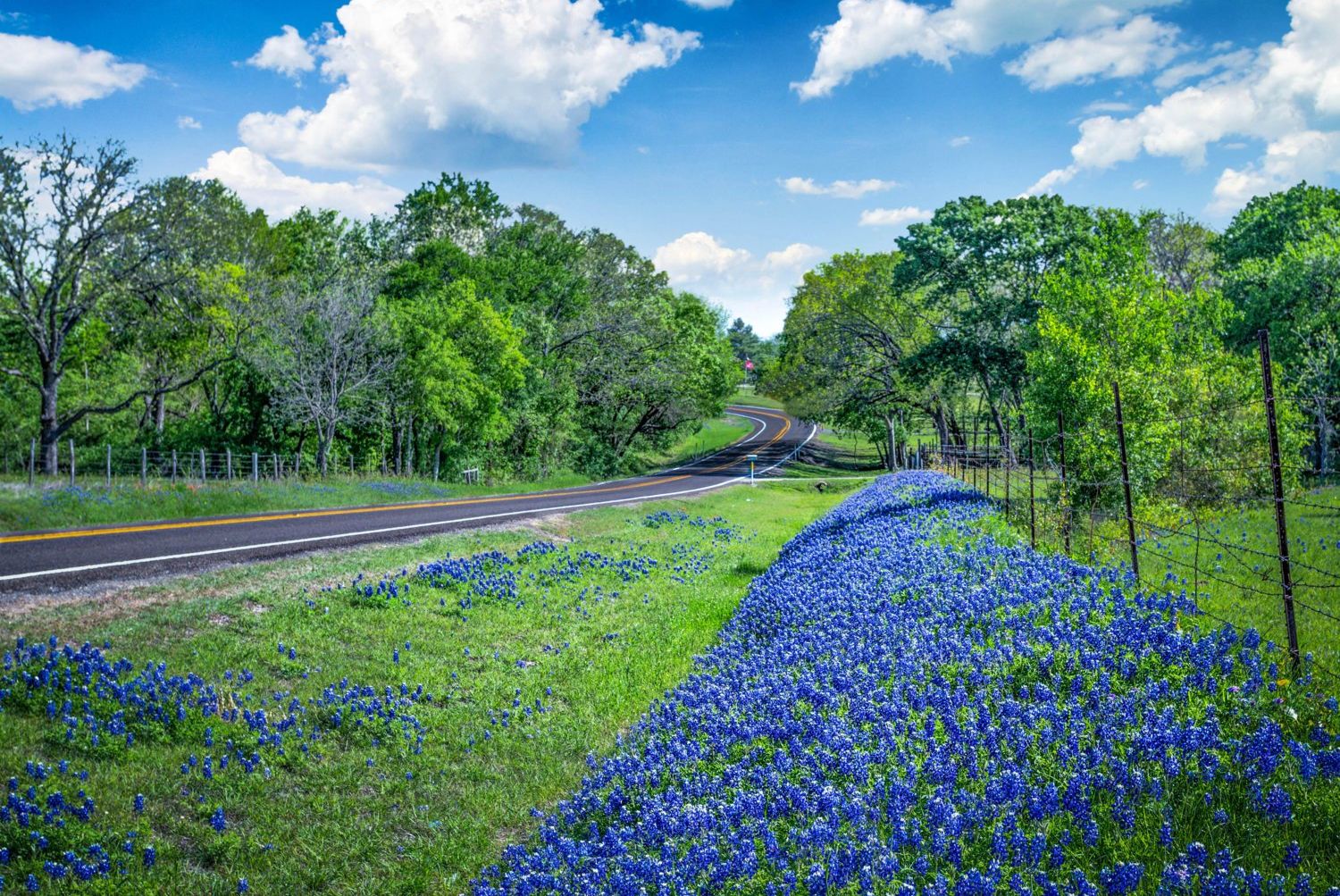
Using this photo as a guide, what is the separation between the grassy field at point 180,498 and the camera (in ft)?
52.6

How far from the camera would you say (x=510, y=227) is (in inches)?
2041

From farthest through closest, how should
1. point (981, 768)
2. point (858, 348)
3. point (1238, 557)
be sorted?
point (858, 348) < point (1238, 557) < point (981, 768)

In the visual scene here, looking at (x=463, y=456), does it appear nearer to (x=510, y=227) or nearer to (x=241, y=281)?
(x=241, y=281)

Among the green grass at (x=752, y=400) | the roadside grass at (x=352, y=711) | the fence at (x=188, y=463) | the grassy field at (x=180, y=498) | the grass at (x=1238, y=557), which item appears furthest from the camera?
the green grass at (x=752, y=400)

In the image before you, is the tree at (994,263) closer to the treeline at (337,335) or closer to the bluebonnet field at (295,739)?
the treeline at (337,335)

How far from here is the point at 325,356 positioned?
35125 millimetres

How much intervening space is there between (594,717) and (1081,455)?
37.5ft

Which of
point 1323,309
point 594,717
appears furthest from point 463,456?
point 1323,309

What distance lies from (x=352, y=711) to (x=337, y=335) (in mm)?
29855

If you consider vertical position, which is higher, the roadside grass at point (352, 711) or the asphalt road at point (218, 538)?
the asphalt road at point (218, 538)

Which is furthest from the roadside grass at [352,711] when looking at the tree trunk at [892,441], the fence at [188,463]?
the tree trunk at [892,441]

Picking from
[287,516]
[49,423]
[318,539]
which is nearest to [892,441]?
[287,516]

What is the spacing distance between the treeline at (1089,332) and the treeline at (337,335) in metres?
12.5

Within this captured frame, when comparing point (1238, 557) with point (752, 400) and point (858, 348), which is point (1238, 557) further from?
point (752, 400)
